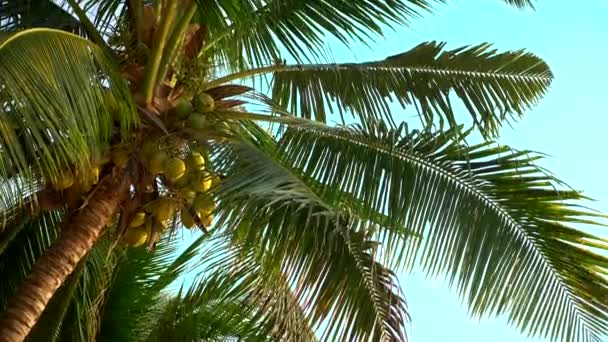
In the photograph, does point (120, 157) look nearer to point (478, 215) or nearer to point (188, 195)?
point (188, 195)

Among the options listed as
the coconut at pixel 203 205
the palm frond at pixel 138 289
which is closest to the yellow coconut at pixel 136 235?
the coconut at pixel 203 205

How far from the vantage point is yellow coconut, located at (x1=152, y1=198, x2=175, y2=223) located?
498 centimetres

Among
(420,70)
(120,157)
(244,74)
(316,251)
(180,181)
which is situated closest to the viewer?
(316,251)

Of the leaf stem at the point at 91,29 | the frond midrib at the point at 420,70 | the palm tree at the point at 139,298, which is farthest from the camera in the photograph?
the frond midrib at the point at 420,70

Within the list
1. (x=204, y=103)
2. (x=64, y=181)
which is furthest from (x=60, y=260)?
(x=204, y=103)

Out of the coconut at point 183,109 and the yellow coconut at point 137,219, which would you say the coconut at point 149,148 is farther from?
the yellow coconut at point 137,219

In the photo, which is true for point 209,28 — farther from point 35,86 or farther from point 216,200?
point 35,86

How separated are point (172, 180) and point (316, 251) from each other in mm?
783

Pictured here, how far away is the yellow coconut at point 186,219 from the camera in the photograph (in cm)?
508

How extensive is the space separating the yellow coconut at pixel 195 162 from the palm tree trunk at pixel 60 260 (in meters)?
0.32

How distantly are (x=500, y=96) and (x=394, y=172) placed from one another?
1.01 m

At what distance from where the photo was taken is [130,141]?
15.8 ft

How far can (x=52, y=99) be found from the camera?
3.85 metres

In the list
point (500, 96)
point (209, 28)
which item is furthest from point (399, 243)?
point (209, 28)
